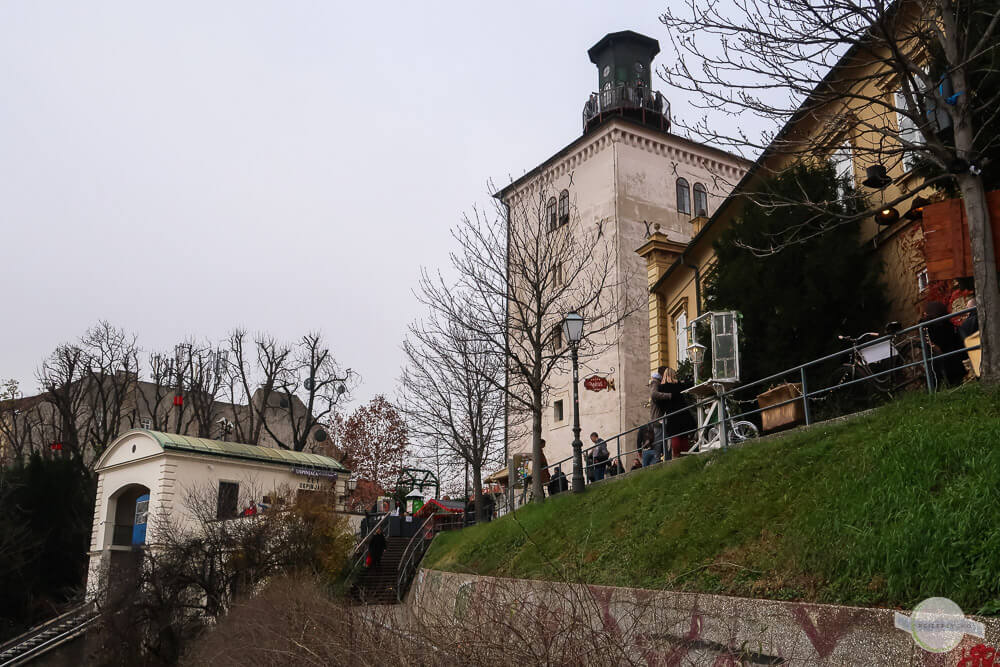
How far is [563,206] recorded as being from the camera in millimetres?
44000

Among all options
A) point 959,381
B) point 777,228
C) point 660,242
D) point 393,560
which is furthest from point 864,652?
point 660,242

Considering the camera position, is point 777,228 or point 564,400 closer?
point 777,228

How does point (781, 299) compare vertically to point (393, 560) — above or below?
above

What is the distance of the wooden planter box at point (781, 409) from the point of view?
43.1ft

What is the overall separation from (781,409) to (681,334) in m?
14.7

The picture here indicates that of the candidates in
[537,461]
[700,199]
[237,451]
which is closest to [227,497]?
[237,451]

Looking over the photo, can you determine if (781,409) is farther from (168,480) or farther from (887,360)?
(168,480)

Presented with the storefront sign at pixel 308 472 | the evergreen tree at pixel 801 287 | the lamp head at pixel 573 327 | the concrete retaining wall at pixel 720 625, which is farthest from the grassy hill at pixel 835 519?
the storefront sign at pixel 308 472

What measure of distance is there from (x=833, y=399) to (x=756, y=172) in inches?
312

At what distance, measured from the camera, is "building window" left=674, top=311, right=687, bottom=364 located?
27292 millimetres

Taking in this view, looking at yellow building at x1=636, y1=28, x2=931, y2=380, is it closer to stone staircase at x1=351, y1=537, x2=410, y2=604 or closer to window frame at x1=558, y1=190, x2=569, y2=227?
→ stone staircase at x1=351, y1=537, x2=410, y2=604

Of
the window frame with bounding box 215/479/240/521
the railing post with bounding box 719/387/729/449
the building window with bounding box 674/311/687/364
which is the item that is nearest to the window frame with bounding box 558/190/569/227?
the building window with bounding box 674/311/687/364

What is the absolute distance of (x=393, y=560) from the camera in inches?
1106

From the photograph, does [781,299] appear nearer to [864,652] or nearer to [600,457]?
[600,457]
